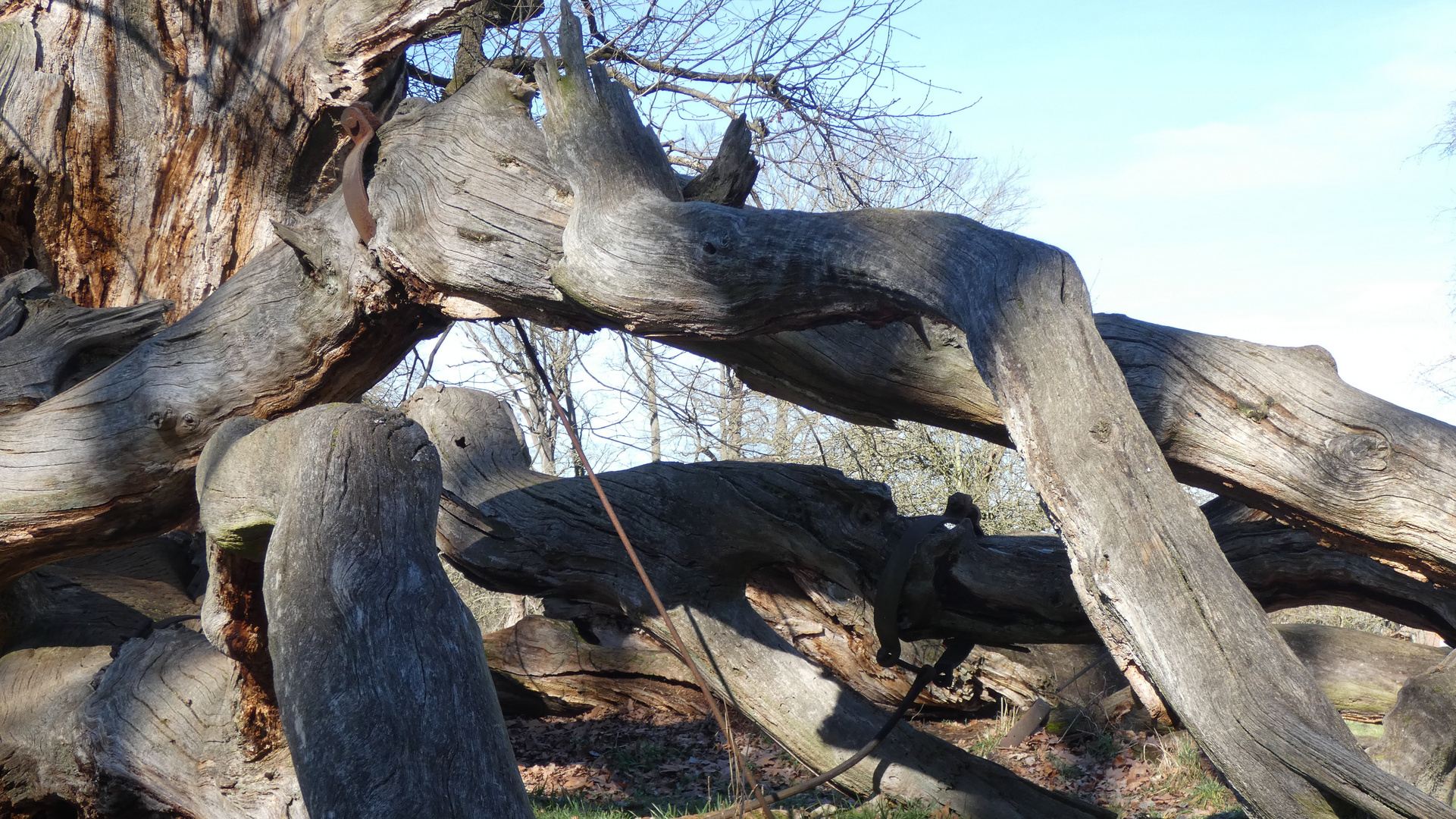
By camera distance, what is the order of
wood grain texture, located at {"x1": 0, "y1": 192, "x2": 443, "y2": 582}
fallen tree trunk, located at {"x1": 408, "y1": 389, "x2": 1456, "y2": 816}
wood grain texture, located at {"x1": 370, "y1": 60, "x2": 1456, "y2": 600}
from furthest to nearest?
fallen tree trunk, located at {"x1": 408, "y1": 389, "x2": 1456, "y2": 816}
wood grain texture, located at {"x1": 0, "y1": 192, "x2": 443, "y2": 582}
wood grain texture, located at {"x1": 370, "y1": 60, "x2": 1456, "y2": 600}

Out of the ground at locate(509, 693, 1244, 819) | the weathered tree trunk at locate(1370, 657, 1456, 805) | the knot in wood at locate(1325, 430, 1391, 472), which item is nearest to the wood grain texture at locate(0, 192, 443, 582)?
the ground at locate(509, 693, 1244, 819)

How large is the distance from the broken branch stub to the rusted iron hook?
82 cm

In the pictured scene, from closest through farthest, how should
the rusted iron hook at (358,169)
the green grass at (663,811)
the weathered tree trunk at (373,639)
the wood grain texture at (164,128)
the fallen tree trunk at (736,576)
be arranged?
the weathered tree trunk at (373,639) < the rusted iron hook at (358,169) < the fallen tree trunk at (736,576) < the green grass at (663,811) < the wood grain texture at (164,128)

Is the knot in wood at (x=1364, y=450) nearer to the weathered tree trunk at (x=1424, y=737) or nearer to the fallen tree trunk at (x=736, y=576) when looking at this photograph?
the weathered tree trunk at (x=1424, y=737)

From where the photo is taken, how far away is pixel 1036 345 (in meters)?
2.41

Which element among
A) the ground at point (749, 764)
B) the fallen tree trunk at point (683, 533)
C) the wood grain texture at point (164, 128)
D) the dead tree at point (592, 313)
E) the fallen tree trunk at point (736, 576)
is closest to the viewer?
the dead tree at point (592, 313)

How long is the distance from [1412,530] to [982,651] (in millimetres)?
4160

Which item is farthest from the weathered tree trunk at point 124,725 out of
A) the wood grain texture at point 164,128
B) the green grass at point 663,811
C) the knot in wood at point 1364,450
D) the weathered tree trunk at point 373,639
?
the knot in wood at point 1364,450

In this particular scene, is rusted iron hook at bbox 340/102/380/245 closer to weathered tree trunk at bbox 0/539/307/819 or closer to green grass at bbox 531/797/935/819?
weathered tree trunk at bbox 0/539/307/819

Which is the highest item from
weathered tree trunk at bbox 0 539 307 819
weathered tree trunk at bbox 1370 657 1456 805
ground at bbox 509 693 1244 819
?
weathered tree trunk at bbox 1370 657 1456 805

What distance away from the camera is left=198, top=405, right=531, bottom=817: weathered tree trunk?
1840 millimetres

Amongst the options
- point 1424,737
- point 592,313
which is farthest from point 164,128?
point 1424,737

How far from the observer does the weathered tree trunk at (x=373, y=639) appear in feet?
6.04

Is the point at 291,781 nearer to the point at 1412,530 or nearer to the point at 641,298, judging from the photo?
the point at 641,298
